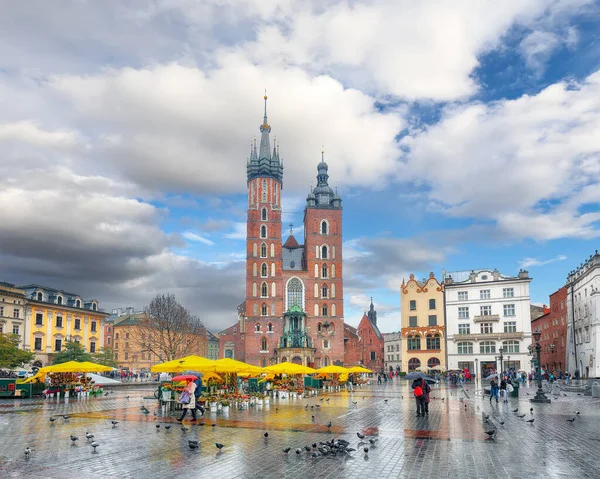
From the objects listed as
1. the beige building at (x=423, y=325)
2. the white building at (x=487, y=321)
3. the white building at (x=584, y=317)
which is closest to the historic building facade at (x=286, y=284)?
the beige building at (x=423, y=325)

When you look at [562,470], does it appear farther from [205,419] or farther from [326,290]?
[326,290]

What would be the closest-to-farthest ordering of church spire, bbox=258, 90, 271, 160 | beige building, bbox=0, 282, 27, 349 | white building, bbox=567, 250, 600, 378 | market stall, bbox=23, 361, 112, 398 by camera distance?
market stall, bbox=23, 361, 112, 398 → white building, bbox=567, 250, 600, 378 → beige building, bbox=0, 282, 27, 349 → church spire, bbox=258, 90, 271, 160

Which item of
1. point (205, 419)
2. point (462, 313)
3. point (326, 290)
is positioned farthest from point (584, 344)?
point (205, 419)

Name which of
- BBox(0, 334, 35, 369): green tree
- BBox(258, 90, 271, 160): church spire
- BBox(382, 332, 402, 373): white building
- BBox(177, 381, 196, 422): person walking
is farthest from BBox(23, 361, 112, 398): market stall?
BBox(382, 332, 402, 373): white building

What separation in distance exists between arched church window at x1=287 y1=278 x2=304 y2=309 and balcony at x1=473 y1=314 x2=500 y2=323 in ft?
98.8

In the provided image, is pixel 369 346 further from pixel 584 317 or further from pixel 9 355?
pixel 9 355

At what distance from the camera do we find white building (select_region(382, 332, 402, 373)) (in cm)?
11888

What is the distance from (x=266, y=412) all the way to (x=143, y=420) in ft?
18.3

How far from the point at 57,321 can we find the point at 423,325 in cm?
4934

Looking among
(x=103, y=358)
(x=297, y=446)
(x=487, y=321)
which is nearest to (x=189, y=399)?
(x=297, y=446)

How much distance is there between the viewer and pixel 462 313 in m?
74.4

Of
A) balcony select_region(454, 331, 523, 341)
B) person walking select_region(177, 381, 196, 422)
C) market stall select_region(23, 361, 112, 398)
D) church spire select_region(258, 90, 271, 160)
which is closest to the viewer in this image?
person walking select_region(177, 381, 196, 422)

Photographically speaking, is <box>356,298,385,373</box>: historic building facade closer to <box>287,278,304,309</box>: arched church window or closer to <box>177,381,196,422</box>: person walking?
<box>287,278,304,309</box>: arched church window

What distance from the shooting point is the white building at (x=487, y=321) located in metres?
70.2
